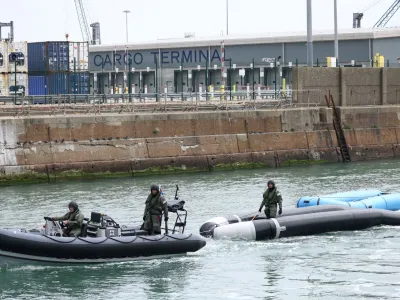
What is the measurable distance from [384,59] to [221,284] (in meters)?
54.4

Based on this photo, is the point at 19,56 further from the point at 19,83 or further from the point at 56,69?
the point at 56,69

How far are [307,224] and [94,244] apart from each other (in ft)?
23.9

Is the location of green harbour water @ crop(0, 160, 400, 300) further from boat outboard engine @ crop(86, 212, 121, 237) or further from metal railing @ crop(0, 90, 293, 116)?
metal railing @ crop(0, 90, 293, 116)

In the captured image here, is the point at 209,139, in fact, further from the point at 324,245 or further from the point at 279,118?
the point at 324,245

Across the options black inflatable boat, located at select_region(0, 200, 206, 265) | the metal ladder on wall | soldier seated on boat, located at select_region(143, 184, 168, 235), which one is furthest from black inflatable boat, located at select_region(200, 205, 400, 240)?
the metal ladder on wall

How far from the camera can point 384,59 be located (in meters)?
78.3

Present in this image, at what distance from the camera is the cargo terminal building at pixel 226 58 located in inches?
3113

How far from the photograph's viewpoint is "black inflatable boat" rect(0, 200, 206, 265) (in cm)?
2722

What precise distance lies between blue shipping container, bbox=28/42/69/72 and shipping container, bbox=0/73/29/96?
1850mm

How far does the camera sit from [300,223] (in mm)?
31891

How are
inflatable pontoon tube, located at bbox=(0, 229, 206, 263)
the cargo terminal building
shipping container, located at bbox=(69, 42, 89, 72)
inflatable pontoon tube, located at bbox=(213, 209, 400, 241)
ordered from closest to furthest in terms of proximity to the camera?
inflatable pontoon tube, located at bbox=(0, 229, 206, 263)
inflatable pontoon tube, located at bbox=(213, 209, 400, 241)
shipping container, located at bbox=(69, 42, 89, 72)
the cargo terminal building

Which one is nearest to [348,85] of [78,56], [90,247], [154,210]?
[78,56]

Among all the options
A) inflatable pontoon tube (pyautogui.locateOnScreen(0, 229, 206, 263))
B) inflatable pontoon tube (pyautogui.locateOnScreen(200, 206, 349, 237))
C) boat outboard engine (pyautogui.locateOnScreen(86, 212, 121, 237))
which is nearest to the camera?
inflatable pontoon tube (pyautogui.locateOnScreen(0, 229, 206, 263))

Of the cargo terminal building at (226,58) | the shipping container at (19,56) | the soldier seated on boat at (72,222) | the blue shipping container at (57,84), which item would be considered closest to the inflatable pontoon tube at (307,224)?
the soldier seated on boat at (72,222)
